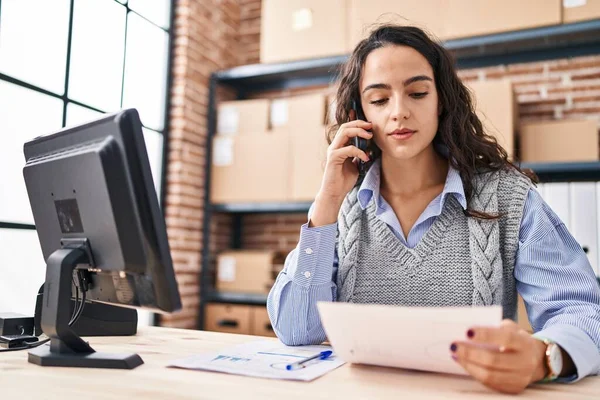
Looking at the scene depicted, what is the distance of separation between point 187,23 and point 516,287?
2366 millimetres

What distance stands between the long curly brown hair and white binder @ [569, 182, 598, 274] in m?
0.98

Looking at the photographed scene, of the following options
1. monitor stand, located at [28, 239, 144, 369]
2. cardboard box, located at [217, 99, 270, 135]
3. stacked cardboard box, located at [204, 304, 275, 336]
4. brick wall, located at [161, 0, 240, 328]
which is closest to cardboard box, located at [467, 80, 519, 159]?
cardboard box, located at [217, 99, 270, 135]

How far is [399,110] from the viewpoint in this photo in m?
1.22

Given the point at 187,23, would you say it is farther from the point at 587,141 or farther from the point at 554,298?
the point at 554,298

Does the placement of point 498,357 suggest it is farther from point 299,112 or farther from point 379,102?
point 299,112

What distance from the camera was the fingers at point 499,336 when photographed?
69cm

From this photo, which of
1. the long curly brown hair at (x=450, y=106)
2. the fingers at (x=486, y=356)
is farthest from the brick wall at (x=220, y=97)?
the fingers at (x=486, y=356)

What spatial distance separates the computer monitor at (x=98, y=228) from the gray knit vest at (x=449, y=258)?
20.7 inches

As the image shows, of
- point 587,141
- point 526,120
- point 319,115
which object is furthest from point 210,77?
point 587,141

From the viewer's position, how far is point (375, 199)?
1.34m

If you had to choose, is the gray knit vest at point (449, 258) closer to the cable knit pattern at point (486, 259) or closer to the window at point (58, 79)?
the cable knit pattern at point (486, 259)

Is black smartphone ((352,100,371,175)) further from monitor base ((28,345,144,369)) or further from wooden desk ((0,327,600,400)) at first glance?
monitor base ((28,345,144,369))

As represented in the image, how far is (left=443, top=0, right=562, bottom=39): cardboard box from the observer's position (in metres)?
2.31

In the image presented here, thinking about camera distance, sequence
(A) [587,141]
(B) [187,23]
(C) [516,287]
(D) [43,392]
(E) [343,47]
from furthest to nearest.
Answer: (B) [187,23] → (E) [343,47] → (A) [587,141] → (C) [516,287] → (D) [43,392]
